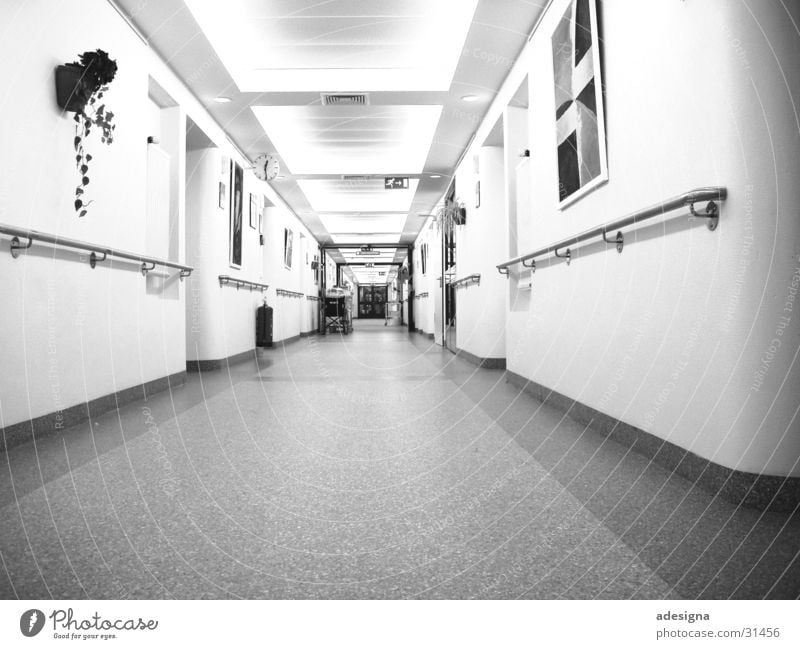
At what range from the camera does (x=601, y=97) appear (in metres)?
2.14

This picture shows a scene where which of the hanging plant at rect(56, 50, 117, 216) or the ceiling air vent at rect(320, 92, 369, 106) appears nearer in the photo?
the hanging plant at rect(56, 50, 117, 216)

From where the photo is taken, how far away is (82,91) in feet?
7.40

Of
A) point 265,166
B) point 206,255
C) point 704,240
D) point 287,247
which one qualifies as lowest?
point 704,240

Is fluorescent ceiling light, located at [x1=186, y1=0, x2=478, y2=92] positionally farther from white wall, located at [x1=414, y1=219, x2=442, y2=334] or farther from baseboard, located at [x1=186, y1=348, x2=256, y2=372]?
white wall, located at [x1=414, y1=219, x2=442, y2=334]

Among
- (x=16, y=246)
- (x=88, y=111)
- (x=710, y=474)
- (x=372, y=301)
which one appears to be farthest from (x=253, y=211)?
(x=372, y=301)

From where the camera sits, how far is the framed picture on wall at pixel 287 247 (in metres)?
8.17

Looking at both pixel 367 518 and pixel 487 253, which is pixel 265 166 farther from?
pixel 367 518

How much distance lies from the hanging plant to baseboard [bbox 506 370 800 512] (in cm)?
238

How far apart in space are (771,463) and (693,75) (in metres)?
1.08

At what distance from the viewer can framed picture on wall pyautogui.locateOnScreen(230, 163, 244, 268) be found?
517 centimetres

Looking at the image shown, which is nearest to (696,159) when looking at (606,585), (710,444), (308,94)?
(710,444)

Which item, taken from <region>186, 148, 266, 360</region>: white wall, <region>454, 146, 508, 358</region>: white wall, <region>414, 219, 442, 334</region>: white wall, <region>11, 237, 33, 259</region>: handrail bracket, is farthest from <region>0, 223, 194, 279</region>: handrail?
<region>414, 219, 442, 334</region>: white wall

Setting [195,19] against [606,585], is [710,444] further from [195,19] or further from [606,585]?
[195,19]
